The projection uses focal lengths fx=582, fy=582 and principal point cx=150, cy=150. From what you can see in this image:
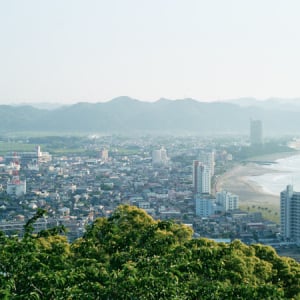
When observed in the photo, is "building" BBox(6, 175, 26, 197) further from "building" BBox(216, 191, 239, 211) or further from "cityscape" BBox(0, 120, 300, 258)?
"building" BBox(216, 191, 239, 211)

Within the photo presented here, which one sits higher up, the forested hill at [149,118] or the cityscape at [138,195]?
the forested hill at [149,118]

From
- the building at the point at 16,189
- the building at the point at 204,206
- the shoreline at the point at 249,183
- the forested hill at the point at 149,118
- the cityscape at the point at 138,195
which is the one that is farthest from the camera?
the forested hill at the point at 149,118

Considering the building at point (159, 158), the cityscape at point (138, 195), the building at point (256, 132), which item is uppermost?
the building at point (256, 132)

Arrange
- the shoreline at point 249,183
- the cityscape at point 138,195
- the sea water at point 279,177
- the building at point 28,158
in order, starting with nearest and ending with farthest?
the cityscape at point 138,195, the shoreline at point 249,183, the sea water at point 279,177, the building at point 28,158

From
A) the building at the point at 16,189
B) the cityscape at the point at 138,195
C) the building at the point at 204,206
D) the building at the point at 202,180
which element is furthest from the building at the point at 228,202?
the building at the point at 16,189

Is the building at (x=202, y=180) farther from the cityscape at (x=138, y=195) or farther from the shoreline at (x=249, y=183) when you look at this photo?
the shoreline at (x=249, y=183)

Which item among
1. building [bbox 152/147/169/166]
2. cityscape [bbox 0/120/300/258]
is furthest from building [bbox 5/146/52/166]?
building [bbox 152/147/169/166]

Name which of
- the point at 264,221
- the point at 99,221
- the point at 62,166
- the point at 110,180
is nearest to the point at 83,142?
the point at 62,166
